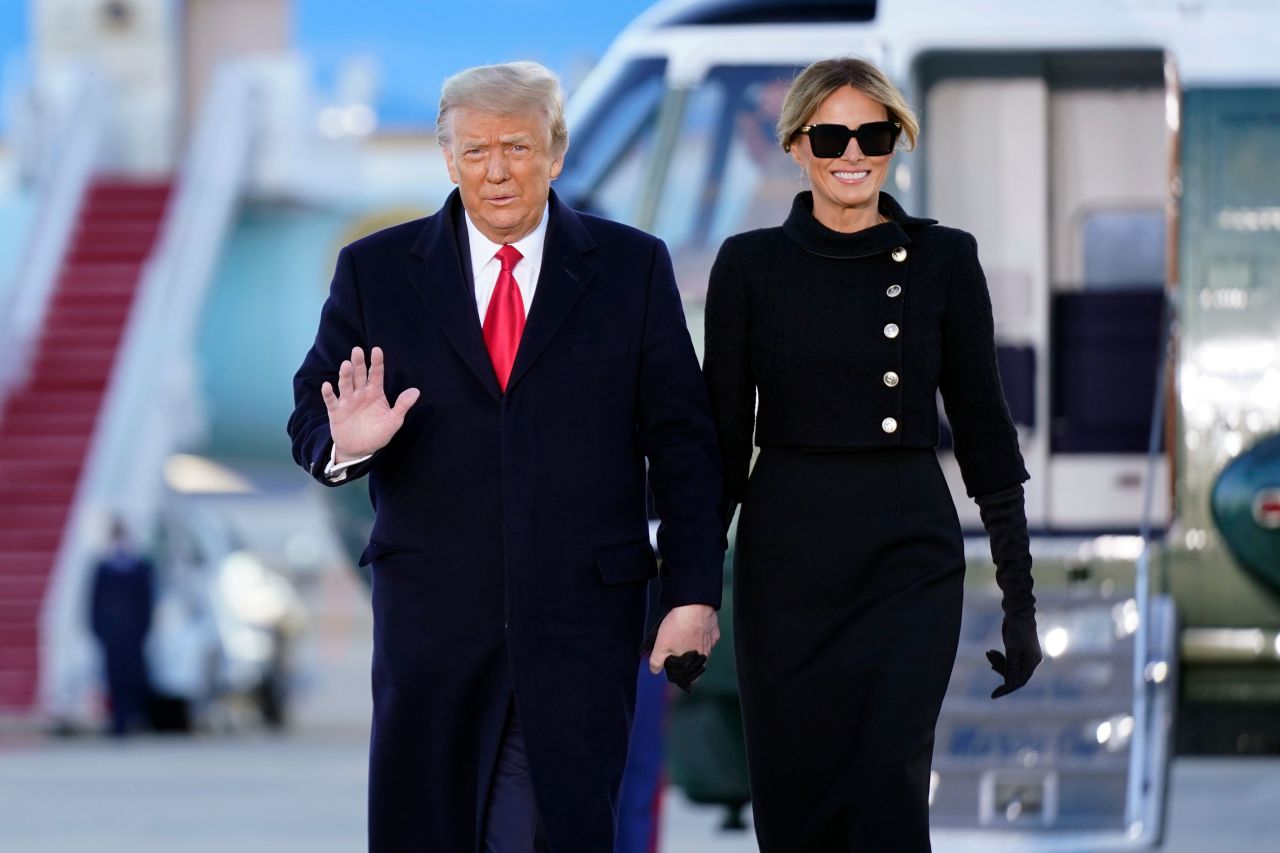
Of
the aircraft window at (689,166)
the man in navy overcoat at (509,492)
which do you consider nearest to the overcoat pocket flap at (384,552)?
the man in navy overcoat at (509,492)

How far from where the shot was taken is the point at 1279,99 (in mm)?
7523

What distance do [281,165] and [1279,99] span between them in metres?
16.8

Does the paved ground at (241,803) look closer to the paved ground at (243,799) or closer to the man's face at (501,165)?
the paved ground at (243,799)

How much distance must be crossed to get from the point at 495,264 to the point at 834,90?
0.64 metres

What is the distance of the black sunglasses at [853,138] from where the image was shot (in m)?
4.07

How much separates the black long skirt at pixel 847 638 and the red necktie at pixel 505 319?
48cm

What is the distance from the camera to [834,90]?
4098 millimetres

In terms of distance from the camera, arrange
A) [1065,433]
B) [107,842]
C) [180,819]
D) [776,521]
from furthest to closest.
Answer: [180,819]
[107,842]
[1065,433]
[776,521]

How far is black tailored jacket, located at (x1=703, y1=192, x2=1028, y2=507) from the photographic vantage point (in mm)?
4098

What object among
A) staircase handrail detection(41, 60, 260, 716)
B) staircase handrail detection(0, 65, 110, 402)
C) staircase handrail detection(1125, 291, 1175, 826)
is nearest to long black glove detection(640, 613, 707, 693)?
staircase handrail detection(1125, 291, 1175, 826)

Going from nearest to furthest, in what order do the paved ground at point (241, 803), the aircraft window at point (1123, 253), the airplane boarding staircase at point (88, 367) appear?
the aircraft window at point (1123, 253) < the paved ground at point (241, 803) < the airplane boarding staircase at point (88, 367)

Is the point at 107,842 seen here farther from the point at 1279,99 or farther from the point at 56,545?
the point at 56,545

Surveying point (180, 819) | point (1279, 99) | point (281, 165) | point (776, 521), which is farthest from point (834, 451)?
point (281, 165)

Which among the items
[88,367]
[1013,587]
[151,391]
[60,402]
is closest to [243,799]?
[1013,587]
